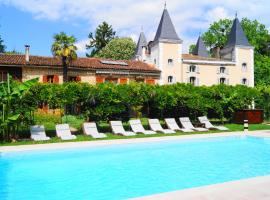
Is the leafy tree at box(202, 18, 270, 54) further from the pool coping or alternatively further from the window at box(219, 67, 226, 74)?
the pool coping

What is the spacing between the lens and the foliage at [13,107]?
52.0 feet

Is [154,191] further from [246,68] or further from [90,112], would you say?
[246,68]

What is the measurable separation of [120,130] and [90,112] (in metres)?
2.17

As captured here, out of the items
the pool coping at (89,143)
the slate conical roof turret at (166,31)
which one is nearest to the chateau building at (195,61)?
the slate conical roof turret at (166,31)

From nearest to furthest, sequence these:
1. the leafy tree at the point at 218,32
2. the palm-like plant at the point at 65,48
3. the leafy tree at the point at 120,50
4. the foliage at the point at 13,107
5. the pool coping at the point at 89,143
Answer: the pool coping at the point at 89,143
the foliage at the point at 13,107
the palm-like plant at the point at 65,48
the leafy tree at the point at 120,50
the leafy tree at the point at 218,32

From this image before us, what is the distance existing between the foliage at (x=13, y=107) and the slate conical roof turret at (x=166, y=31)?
90.1ft

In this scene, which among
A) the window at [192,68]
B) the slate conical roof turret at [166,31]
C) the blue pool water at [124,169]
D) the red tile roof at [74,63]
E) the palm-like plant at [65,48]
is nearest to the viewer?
the blue pool water at [124,169]

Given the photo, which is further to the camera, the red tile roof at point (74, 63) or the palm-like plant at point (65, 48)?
the palm-like plant at point (65, 48)

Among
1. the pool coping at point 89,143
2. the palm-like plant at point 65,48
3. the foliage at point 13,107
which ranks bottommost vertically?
the pool coping at point 89,143

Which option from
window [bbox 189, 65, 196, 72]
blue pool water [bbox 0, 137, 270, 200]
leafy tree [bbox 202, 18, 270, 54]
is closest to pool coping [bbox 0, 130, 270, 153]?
blue pool water [bbox 0, 137, 270, 200]

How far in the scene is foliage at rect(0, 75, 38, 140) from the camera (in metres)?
15.8

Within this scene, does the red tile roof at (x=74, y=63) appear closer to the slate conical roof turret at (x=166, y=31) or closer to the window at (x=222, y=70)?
the slate conical roof turret at (x=166, y=31)

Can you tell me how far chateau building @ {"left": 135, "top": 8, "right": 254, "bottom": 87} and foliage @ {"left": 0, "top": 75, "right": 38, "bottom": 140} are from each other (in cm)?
2475

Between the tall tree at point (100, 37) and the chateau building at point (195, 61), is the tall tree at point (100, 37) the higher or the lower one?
the higher one
